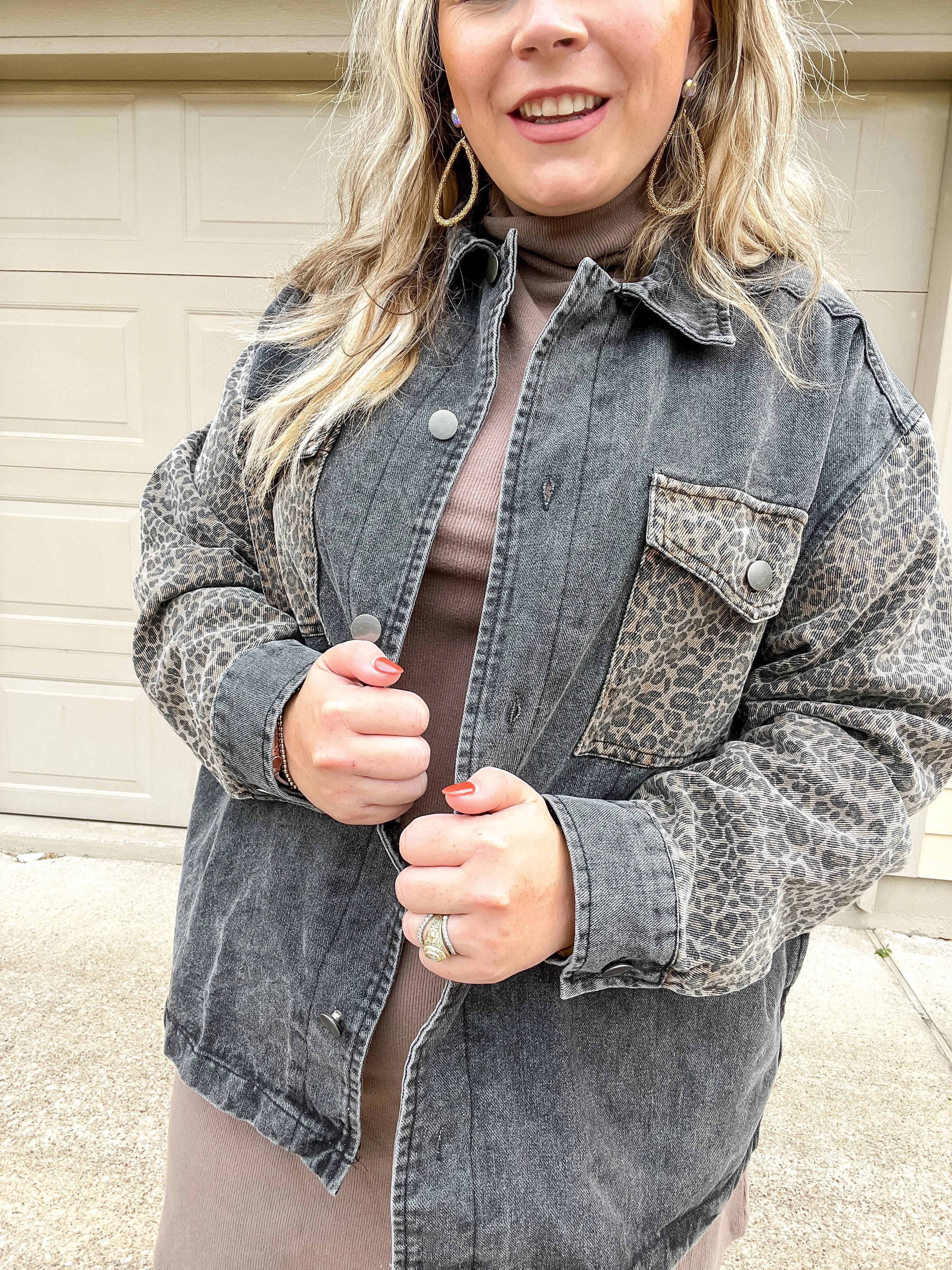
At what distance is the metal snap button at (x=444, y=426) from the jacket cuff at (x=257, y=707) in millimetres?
262

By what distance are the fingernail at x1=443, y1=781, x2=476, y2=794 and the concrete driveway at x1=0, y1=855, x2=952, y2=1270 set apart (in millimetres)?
2000

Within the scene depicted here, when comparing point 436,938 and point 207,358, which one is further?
→ point 207,358

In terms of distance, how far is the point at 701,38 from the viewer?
1.04 m

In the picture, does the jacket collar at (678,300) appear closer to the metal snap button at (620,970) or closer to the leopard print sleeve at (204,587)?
the leopard print sleeve at (204,587)

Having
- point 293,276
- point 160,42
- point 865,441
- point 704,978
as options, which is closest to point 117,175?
point 160,42

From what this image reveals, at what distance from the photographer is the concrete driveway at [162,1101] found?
2240 millimetres

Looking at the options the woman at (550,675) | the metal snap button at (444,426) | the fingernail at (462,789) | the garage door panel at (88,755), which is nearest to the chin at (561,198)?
the woman at (550,675)

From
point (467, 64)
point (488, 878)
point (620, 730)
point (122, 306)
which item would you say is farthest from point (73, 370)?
point (488, 878)

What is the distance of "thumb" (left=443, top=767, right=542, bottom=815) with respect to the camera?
2.59 ft

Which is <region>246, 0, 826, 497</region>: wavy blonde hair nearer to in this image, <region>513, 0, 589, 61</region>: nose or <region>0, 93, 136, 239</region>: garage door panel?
<region>513, 0, 589, 61</region>: nose

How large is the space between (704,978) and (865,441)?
1.71 ft

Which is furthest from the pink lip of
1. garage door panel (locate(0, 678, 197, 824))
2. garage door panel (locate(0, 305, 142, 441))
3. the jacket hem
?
garage door panel (locate(0, 678, 197, 824))

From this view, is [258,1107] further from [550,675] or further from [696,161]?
[696,161]

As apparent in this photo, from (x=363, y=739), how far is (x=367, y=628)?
0.15 m
